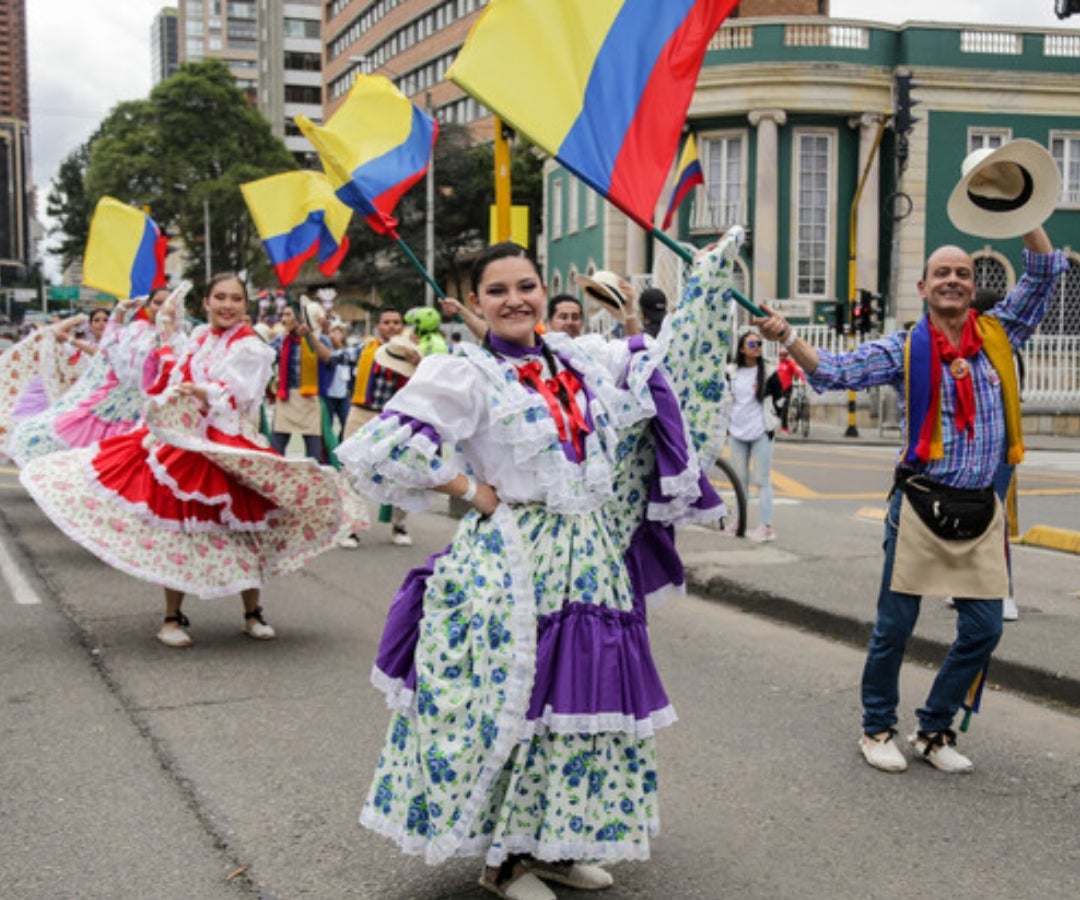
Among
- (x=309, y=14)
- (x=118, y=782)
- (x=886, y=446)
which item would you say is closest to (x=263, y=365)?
(x=118, y=782)

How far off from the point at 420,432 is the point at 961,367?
2.28 metres

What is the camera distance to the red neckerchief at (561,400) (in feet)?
12.5

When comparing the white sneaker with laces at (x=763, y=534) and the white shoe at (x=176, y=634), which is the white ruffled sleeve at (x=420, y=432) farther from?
the white sneaker with laces at (x=763, y=534)

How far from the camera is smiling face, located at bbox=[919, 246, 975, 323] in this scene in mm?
4945

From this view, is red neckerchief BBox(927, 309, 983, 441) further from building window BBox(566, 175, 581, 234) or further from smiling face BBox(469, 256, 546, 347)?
building window BBox(566, 175, 581, 234)

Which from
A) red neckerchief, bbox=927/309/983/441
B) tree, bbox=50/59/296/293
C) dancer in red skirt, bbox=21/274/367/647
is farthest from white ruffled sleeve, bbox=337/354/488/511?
tree, bbox=50/59/296/293

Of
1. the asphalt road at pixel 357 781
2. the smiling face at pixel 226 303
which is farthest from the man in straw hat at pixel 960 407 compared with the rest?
the smiling face at pixel 226 303

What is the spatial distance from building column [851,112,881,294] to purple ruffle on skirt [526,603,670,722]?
99.4 ft

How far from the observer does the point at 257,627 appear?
737cm

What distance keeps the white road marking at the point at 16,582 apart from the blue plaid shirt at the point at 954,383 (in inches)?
215

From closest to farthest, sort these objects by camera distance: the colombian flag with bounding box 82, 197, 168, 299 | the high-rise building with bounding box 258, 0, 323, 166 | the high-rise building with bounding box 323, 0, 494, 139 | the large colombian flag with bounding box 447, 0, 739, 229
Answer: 1. the large colombian flag with bounding box 447, 0, 739, 229
2. the colombian flag with bounding box 82, 197, 168, 299
3. the high-rise building with bounding box 323, 0, 494, 139
4. the high-rise building with bounding box 258, 0, 323, 166

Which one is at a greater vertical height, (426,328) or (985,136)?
(985,136)

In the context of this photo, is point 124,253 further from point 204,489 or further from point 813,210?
point 813,210

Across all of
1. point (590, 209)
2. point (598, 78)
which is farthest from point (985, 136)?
point (598, 78)
